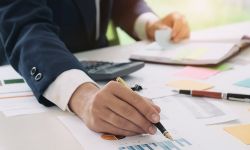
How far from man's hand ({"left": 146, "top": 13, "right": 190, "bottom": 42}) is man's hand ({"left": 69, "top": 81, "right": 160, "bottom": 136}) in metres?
0.67

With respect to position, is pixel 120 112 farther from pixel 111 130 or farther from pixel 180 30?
pixel 180 30

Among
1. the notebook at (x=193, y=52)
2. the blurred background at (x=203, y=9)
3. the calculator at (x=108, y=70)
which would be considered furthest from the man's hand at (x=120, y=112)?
the blurred background at (x=203, y=9)

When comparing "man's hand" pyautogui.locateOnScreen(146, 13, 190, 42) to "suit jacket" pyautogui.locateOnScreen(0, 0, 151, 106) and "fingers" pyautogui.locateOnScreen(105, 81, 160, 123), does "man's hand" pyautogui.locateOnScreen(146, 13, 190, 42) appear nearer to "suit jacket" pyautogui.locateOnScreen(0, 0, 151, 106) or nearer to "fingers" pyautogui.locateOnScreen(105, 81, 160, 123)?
"suit jacket" pyautogui.locateOnScreen(0, 0, 151, 106)

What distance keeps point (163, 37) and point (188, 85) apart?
360mm

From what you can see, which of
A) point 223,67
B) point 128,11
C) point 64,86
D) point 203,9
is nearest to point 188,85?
point 223,67

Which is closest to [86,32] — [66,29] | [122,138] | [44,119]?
[66,29]

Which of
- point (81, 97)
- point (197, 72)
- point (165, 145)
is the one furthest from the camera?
point (197, 72)

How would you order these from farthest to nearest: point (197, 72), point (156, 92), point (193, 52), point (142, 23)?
point (142, 23) → point (193, 52) → point (197, 72) → point (156, 92)

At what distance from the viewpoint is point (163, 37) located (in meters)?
1.33

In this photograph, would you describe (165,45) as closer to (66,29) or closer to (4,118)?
(66,29)

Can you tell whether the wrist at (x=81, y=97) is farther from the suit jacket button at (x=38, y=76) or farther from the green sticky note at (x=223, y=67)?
the green sticky note at (x=223, y=67)

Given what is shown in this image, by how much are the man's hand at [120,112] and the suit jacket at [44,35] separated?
166 millimetres

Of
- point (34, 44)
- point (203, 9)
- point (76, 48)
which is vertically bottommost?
point (203, 9)

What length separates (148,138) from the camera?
74 centimetres
